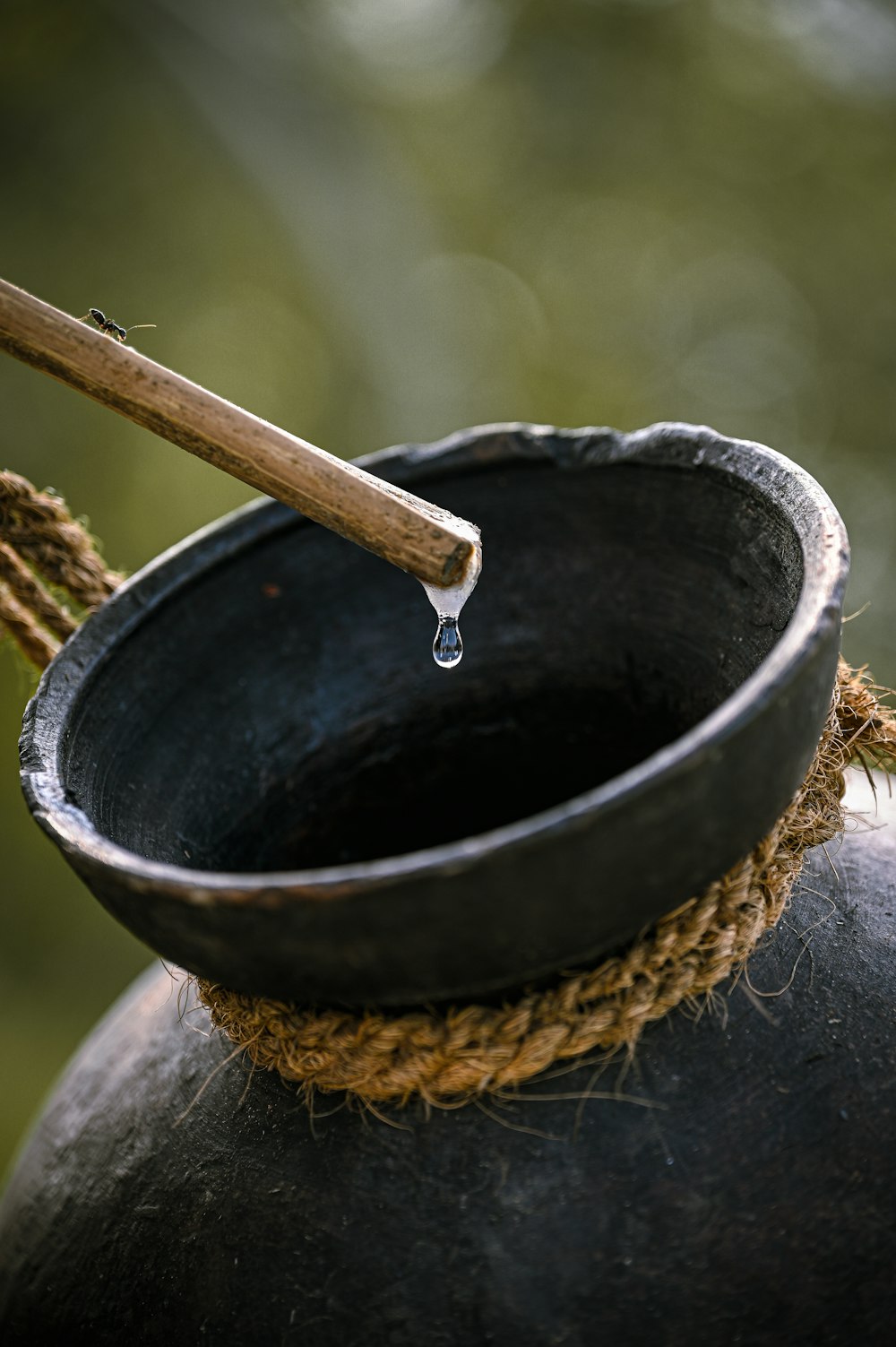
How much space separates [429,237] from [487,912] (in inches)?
110

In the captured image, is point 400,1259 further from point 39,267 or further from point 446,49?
point 446,49

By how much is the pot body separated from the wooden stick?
1.13ft

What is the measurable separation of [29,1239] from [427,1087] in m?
0.43

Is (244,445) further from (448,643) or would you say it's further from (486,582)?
(486,582)

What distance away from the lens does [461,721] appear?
1.08 metres

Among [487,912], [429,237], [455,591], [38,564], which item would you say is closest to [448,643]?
[455,591]

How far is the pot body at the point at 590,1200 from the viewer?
623 millimetres

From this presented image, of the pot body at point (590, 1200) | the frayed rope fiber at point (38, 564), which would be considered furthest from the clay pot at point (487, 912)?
the frayed rope fiber at point (38, 564)

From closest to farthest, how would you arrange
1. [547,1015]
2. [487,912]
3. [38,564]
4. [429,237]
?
[487,912] < [547,1015] < [38,564] < [429,237]

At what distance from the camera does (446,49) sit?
119 inches

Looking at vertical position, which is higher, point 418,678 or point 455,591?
point 455,591

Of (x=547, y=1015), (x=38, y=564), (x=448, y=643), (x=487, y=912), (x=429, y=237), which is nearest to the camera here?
(x=487, y=912)

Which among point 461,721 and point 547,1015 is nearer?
point 547,1015

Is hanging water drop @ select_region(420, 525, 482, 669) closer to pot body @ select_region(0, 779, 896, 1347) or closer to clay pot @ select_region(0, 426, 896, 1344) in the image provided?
clay pot @ select_region(0, 426, 896, 1344)
